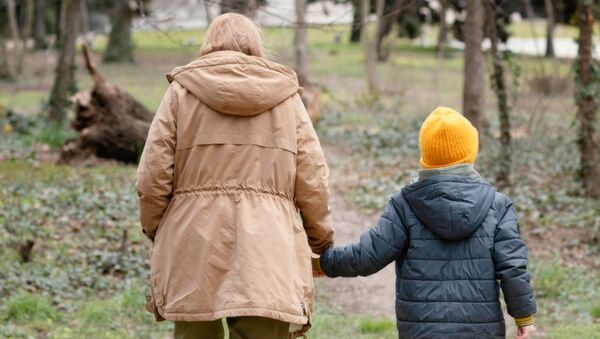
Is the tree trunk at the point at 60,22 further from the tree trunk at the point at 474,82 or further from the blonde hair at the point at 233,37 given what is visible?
the blonde hair at the point at 233,37

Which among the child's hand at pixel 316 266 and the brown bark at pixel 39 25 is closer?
the child's hand at pixel 316 266

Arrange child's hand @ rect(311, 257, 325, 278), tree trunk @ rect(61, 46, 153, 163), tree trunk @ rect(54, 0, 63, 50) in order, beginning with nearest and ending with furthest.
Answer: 1. child's hand @ rect(311, 257, 325, 278)
2. tree trunk @ rect(61, 46, 153, 163)
3. tree trunk @ rect(54, 0, 63, 50)

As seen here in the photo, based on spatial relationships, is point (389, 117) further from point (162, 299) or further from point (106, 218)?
point (162, 299)

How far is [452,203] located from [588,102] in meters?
7.41

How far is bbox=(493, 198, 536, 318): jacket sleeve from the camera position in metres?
3.84

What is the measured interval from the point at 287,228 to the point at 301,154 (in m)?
0.32

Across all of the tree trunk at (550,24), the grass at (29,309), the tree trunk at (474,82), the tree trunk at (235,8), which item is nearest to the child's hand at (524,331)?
the tree trunk at (235,8)

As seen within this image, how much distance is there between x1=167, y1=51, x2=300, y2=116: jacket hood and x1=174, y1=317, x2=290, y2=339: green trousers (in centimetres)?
84

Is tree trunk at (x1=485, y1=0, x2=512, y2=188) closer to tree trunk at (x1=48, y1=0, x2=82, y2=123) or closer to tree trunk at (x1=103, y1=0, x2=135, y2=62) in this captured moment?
tree trunk at (x1=48, y1=0, x2=82, y2=123)

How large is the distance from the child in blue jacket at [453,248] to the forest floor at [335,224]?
98 centimetres

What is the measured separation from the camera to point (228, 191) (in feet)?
12.9

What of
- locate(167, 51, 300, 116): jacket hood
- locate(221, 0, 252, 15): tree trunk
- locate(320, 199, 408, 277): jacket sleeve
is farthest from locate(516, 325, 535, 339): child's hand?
locate(221, 0, 252, 15): tree trunk

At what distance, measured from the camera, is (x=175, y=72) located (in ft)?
13.2

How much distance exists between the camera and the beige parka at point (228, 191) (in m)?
3.87
